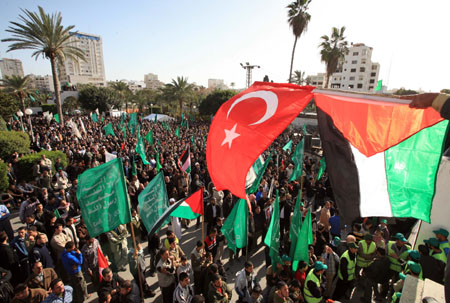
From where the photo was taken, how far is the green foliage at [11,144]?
1355 cm

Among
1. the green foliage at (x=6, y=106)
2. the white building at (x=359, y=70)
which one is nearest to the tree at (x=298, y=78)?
the white building at (x=359, y=70)

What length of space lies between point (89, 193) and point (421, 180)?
554cm

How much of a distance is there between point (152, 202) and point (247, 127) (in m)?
3.76

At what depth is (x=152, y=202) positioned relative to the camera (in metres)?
5.91

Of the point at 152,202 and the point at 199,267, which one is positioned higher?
the point at 152,202

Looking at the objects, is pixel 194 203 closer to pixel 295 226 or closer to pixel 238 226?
pixel 238 226

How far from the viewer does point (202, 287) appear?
519cm

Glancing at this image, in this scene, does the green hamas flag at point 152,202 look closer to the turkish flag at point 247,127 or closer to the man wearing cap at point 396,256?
the turkish flag at point 247,127

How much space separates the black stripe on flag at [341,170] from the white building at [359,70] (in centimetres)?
7684

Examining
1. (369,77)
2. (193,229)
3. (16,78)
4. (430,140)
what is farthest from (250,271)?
(369,77)

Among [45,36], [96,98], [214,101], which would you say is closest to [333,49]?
[214,101]

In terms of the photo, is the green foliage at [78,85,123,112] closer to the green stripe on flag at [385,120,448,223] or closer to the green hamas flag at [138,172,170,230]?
the green hamas flag at [138,172,170,230]

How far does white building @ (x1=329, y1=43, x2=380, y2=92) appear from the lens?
71.3m

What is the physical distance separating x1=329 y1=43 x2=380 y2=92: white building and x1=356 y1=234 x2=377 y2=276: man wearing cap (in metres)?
74.3
